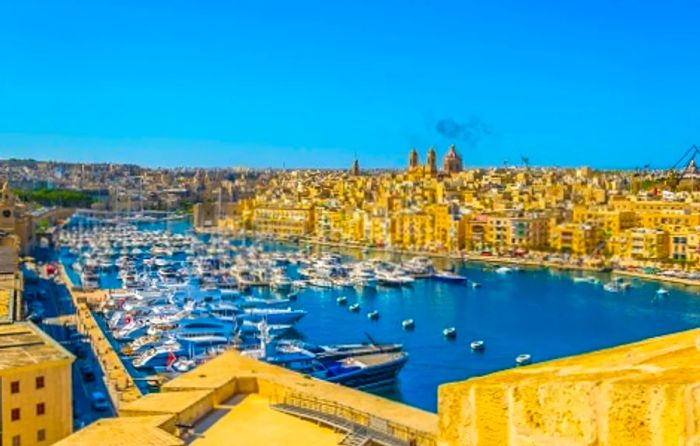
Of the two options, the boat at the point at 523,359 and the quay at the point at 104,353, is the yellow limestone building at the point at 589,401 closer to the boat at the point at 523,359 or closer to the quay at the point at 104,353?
the quay at the point at 104,353

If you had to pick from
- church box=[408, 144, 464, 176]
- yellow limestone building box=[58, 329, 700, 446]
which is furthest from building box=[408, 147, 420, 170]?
yellow limestone building box=[58, 329, 700, 446]

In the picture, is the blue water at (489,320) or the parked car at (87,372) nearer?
the parked car at (87,372)

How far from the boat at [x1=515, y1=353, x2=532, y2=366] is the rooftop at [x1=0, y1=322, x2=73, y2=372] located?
7406mm

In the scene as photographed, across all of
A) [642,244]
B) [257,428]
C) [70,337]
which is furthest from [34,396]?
[642,244]

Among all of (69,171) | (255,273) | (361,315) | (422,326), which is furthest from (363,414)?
(69,171)

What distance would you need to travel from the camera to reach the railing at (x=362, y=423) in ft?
11.3

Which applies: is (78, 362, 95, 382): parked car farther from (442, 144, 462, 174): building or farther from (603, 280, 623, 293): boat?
(442, 144, 462, 174): building

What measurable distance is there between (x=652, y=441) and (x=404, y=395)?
1036 centimetres

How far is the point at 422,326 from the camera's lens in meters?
16.1

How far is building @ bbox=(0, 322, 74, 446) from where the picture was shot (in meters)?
5.79

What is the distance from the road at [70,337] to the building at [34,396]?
1.89 metres

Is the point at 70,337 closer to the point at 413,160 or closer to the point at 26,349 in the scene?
the point at 26,349

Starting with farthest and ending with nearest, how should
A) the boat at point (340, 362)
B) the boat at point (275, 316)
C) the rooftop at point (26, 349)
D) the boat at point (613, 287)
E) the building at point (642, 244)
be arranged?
the building at point (642, 244) < the boat at point (613, 287) < the boat at point (275, 316) < the boat at point (340, 362) < the rooftop at point (26, 349)

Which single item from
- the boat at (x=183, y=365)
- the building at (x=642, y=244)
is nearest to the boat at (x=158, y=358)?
the boat at (x=183, y=365)
